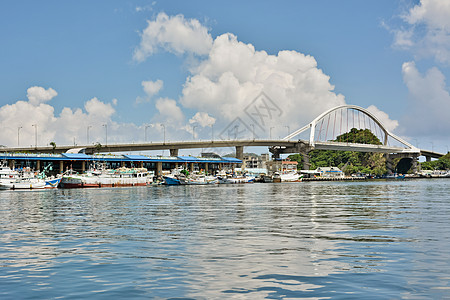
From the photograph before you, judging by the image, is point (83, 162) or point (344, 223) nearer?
point (344, 223)

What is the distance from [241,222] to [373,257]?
1405 cm

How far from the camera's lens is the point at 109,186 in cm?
12294

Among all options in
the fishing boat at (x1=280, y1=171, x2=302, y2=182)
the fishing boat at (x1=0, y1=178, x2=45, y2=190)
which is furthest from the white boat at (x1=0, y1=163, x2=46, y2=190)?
the fishing boat at (x1=280, y1=171, x2=302, y2=182)

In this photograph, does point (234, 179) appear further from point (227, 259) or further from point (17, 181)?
point (227, 259)

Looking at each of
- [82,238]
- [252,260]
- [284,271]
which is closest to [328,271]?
[284,271]

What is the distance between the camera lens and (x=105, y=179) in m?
122

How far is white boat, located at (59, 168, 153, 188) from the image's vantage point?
381ft

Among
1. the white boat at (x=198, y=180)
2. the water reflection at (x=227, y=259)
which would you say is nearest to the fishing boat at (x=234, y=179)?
the white boat at (x=198, y=180)

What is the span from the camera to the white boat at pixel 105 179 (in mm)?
116000

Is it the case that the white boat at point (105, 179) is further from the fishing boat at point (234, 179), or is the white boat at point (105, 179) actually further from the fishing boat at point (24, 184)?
the fishing boat at point (234, 179)

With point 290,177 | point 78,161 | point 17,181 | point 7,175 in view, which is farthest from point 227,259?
point 290,177

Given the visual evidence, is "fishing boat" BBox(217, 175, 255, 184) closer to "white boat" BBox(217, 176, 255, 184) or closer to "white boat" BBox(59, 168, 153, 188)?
"white boat" BBox(217, 176, 255, 184)

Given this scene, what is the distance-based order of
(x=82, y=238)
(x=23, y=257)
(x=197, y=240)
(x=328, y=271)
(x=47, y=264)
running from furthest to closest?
(x=82, y=238), (x=197, y=240), (x=23, y=257), (x=47, y=264), (x=328, y=271)

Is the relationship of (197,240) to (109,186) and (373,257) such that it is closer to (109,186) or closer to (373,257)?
(373,257)
